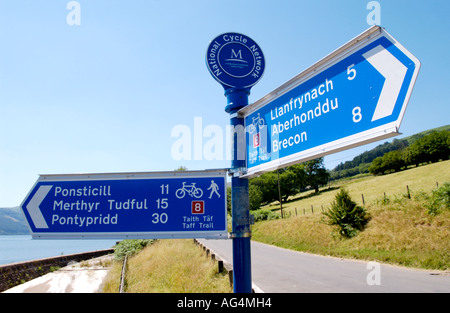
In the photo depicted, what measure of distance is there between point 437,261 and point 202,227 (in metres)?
14.8

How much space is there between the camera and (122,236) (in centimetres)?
231

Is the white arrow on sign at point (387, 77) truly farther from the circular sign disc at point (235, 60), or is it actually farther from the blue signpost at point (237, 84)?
the circular sign disc at point (235, 60)

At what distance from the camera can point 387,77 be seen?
Result: 141 cm

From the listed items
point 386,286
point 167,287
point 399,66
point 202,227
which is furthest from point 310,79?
point 386,286

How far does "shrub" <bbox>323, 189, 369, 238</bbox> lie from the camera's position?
66.0 feet

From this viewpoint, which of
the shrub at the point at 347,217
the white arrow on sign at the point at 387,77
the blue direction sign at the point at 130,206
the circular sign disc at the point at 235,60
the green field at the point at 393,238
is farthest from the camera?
the shrub at the point at 347,217

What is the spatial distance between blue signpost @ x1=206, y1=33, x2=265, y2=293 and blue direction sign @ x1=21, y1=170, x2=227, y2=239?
5.9 inches

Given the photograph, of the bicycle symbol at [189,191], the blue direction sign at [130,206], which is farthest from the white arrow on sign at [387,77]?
the bicycle symbol at [189,191]

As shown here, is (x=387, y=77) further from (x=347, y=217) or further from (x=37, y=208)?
(x=347, y=217)

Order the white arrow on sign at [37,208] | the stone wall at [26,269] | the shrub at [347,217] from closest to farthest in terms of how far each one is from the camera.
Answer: the white arrow on sign at [37,208], the stone wall at [26,269], the shrub at [347,217]

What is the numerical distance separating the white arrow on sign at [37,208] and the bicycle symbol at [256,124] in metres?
1.89

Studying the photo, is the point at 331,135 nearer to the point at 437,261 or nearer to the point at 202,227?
the point at 202,227

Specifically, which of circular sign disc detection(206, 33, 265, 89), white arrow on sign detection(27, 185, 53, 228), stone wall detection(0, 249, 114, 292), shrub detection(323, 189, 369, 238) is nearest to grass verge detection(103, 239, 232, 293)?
white arrow on sign detection(27, 185, 53, 228)

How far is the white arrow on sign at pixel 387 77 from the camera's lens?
1.35m
